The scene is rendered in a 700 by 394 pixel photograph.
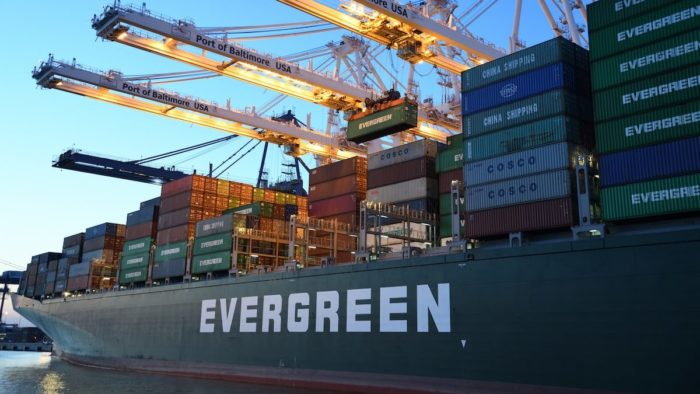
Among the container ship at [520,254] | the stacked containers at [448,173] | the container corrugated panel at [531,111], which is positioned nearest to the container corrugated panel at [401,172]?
the container ship at [520,254]

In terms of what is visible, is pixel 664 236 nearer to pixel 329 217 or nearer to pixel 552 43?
pixel 552 43

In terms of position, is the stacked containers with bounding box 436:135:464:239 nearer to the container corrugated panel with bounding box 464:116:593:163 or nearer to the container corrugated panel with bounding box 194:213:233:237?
the container corrugated panel with bounding box 464:116:593:163

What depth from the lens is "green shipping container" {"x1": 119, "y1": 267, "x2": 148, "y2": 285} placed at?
40.4 m

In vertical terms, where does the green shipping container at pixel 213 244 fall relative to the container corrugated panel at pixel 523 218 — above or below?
above

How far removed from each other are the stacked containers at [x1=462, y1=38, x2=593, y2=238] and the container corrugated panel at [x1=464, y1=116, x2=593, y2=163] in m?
0.03

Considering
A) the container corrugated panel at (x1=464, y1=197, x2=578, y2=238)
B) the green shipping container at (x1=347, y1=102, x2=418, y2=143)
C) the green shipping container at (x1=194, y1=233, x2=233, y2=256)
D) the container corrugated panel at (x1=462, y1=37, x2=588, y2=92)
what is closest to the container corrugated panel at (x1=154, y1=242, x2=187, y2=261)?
the green shipping container at (x1=194, y1=233, x2=233, y2=256)

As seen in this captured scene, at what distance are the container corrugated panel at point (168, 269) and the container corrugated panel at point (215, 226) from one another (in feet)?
8.35

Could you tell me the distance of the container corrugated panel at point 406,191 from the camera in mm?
28547

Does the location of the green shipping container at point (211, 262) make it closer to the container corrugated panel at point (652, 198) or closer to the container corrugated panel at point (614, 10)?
the container corrugated panel at point (652, 198)

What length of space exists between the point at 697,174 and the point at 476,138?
26.7 feet

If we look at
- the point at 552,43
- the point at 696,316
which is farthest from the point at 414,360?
the point at 552,43

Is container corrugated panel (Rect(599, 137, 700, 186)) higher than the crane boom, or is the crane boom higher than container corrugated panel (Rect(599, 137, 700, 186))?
the crane boom

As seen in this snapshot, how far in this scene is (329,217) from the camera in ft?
113

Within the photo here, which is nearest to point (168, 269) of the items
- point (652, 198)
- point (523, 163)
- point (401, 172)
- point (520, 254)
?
point (401, 172)
